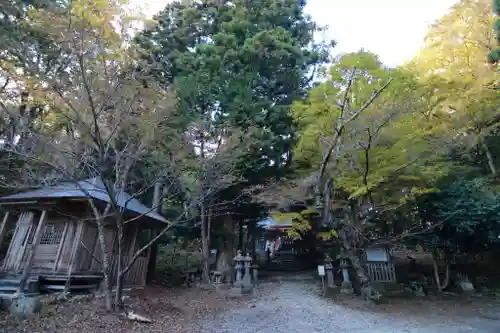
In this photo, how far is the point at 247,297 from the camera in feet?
35.1

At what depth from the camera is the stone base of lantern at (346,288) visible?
1072 cm

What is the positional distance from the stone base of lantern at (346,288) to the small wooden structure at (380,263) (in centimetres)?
185

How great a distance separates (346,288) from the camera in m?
10.8

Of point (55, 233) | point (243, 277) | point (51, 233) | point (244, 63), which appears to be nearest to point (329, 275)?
point (243, 277)

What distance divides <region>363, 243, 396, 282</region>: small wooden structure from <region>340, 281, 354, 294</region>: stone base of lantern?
1847 mm

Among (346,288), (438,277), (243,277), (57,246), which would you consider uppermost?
(57,246)

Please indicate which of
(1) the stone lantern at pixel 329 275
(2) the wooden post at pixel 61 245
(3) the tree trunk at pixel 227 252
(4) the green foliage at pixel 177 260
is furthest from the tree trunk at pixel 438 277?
(2) the wooden post at pixel 61 245

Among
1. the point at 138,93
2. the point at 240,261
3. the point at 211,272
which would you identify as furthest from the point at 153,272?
the point at 138,93

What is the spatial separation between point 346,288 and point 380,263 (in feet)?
8.49

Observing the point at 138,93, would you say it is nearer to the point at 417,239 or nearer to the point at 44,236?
the point at 44,236

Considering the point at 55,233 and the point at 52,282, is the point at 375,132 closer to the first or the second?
the point at 55,233

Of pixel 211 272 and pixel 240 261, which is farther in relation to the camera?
pixel 211 272

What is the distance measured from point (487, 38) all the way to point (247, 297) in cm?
1260

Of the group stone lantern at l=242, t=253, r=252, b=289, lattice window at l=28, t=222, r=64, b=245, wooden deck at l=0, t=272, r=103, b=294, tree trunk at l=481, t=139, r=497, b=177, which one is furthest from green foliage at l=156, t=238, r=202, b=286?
tree trunk at l=481, t=139, r=497, b=177
